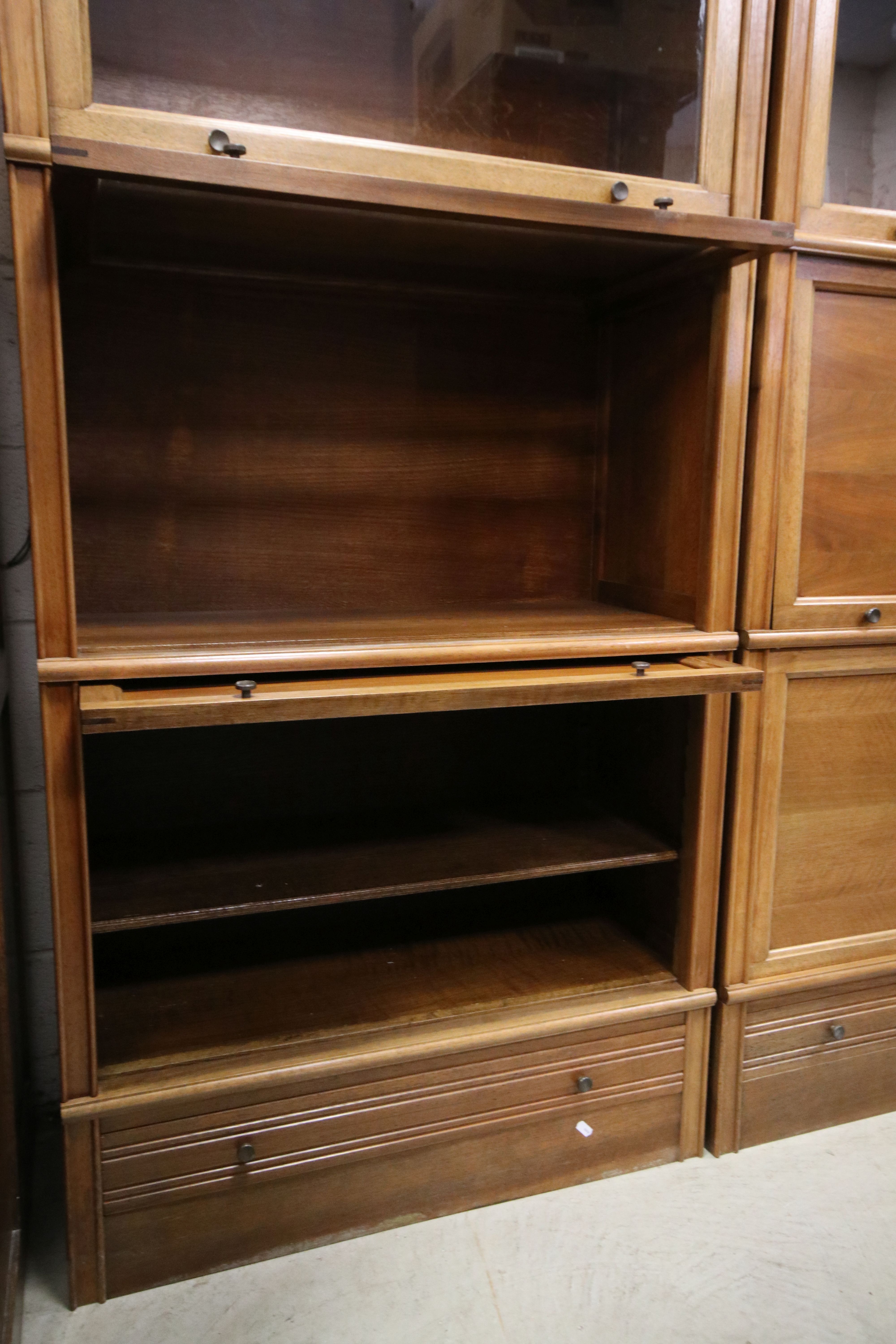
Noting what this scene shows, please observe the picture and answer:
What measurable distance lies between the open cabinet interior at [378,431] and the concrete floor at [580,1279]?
37.8 inches

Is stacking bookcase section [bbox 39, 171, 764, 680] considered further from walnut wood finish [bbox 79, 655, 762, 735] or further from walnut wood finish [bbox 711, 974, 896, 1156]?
walnut wood finish [bbox 711, 974, 896, 1156]

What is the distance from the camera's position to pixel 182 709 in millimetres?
1144

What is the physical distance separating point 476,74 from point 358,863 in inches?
50.3

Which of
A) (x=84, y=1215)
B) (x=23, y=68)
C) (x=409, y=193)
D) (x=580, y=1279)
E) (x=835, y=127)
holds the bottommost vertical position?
(x=580, y=1279)

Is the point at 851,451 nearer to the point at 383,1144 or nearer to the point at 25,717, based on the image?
→ the point at 383,1144

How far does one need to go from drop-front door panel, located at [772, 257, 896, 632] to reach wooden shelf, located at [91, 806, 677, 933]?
513mm

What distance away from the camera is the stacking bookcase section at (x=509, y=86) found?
1349mm

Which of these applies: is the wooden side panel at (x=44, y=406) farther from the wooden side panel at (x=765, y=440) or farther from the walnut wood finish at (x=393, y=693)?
the wooden side panel at (x=765, y=440)

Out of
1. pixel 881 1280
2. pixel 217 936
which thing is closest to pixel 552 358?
pixel 217 936

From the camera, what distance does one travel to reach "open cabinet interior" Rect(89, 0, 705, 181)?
1399mm

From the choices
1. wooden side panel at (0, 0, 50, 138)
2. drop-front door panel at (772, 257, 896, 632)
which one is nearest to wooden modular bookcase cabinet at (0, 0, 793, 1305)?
wooden side panel at (0, 0, 50, 138)

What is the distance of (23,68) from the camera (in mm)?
1113

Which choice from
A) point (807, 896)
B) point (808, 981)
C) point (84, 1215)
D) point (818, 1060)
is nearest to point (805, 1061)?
point (818, 1060)

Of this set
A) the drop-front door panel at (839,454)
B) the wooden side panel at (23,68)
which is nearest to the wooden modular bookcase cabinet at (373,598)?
the wooden side panel at (23,68)
